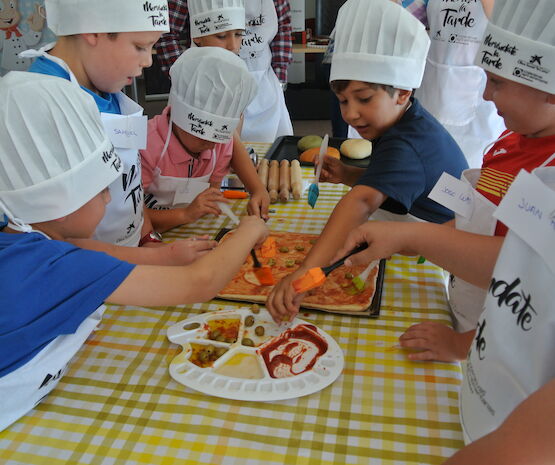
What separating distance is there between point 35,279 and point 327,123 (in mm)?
4284

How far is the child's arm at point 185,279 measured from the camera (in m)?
0.79

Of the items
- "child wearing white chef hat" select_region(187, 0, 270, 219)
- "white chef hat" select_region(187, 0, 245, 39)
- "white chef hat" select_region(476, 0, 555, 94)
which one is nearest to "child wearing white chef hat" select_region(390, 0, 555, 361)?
"white chef hat" select_region(476, 0, 555, 94)

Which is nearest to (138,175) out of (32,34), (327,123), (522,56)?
(522,56)

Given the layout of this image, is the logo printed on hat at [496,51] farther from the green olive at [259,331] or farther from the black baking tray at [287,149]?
the black baking tray at [287,149]

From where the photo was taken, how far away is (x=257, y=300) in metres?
1.01

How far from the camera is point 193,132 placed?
4.62ft

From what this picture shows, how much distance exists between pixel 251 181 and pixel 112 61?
0.63 m

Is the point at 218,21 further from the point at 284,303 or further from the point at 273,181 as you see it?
the point at 284,303

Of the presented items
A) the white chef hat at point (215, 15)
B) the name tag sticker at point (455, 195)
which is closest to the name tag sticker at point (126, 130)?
the name tag sticker at point (455, 195)

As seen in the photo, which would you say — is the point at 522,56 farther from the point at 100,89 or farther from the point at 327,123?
the point at 327,123

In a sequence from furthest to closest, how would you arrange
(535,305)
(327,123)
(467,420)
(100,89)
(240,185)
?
(327,123) → (240,185) → (100,89) → (467,420) → (535,305)

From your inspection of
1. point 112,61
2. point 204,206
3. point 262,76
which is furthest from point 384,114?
point 262,76

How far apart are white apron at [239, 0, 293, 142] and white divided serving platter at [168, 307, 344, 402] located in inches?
77.8

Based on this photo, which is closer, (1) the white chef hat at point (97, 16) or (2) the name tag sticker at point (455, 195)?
(2) the name tag sticker at point (455, 195)
